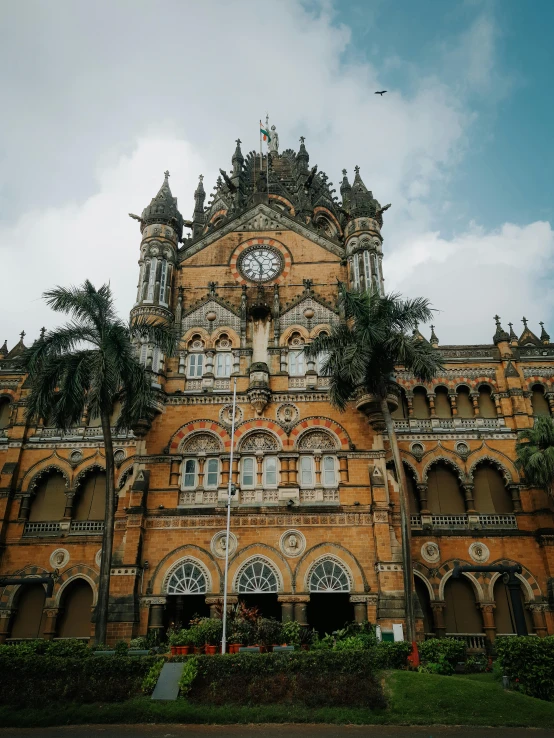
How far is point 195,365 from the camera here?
109 ft

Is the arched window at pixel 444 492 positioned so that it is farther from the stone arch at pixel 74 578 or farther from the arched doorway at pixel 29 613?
the arched doorway at pixel 29 613

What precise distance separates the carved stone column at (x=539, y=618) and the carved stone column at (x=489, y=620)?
1818mm

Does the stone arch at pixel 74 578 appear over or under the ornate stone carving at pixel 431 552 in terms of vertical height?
under

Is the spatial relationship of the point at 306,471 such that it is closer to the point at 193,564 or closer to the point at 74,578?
the point at 193,564

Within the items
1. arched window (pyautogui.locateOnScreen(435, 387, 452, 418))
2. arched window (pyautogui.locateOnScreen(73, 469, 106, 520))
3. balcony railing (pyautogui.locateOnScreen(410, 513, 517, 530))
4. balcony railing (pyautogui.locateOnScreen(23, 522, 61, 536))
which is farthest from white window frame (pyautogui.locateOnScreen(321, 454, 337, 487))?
balcony railing (pyautogui.locateOnScreen(23, 522, 61, 536))

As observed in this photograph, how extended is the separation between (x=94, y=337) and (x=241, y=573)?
40.6ft

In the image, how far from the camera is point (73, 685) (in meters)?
18.1

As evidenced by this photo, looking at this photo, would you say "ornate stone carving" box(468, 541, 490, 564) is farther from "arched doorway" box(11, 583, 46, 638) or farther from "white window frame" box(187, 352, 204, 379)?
"arched doorway" box(11, 583, 46, 638)

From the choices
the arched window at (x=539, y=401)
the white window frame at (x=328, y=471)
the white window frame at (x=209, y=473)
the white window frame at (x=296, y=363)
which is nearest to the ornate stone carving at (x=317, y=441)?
the white window frame at (x=328, y=471)

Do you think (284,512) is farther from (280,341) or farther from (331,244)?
(331,244)

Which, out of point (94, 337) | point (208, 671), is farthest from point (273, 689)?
point (94, 337)

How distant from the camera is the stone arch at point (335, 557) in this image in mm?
26922

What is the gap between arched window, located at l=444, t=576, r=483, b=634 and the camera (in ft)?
98.7

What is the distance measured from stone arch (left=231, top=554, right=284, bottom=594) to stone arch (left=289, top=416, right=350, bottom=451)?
552cm
